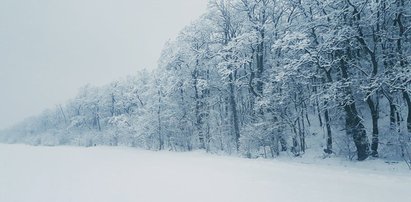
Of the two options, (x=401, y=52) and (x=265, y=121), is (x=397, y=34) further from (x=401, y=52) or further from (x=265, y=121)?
(x=265, y=121)

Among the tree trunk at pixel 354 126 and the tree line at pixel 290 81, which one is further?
the tree trunk at pixel 354 126

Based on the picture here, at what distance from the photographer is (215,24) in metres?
36.2

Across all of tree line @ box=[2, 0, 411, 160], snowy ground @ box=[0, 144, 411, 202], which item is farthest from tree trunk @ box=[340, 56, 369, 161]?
snowy ground @ box=[0, 144, 411, 202]

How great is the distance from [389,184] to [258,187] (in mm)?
5042

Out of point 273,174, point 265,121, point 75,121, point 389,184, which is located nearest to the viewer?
point 389,184

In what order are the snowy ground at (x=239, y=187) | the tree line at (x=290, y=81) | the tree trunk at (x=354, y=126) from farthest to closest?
the tree trunk at (x=354, y=126)
the tree line at (x=290, y=81)
the snowy ground at (x=239, y=187)

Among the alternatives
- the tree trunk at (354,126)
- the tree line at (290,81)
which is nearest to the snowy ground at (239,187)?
the tree trunk at (354,126)

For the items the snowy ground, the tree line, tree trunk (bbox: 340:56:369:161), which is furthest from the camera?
tree trunk (bbox: 340:56:369:161)

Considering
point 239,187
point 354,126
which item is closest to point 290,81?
point 354,126

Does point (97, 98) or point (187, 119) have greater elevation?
point (97, 98)

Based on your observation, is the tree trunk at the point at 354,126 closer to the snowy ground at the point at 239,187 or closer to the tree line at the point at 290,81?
the tree line at the point at 290,81

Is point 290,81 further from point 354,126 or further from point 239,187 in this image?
point 239,187

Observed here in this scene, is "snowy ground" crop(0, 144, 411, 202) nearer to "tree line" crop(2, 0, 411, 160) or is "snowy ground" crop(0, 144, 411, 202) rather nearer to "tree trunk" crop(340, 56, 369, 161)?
"tree trunk" crop(340, 56, 369, 161)

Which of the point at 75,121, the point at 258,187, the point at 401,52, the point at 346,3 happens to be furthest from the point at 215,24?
the point at 75,121
